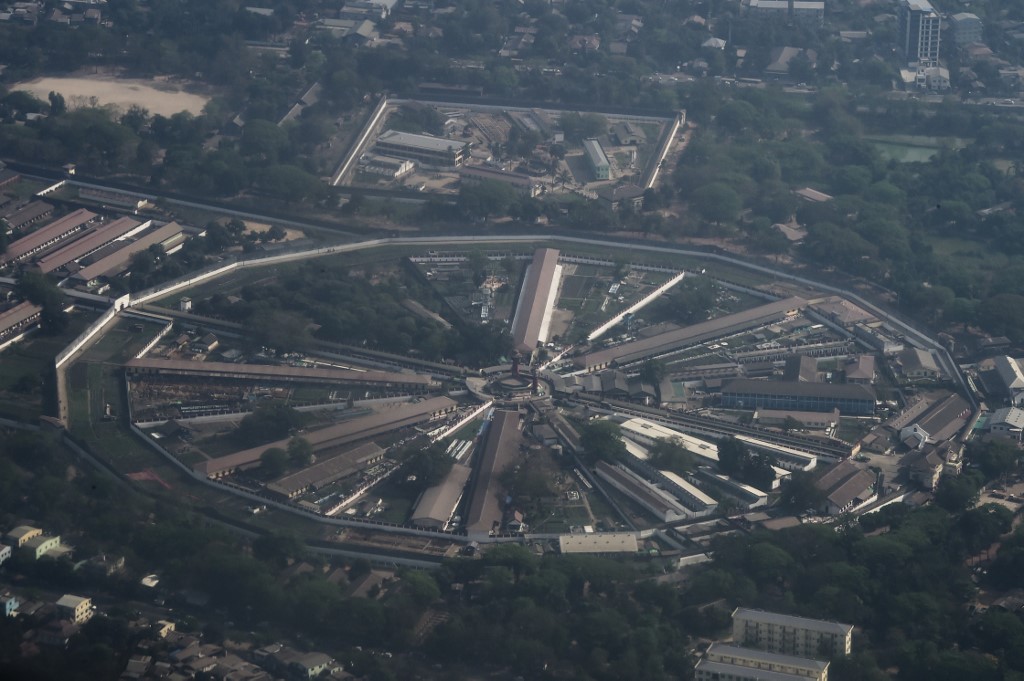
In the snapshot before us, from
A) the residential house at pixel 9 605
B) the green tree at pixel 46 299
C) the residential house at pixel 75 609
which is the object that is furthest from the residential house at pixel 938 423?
the green tree at pixel 46 299

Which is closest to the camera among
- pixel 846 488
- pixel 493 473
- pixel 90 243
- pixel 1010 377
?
pixel 846 488

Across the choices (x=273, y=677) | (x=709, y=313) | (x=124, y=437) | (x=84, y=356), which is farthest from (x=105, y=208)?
(x=273, y=677)

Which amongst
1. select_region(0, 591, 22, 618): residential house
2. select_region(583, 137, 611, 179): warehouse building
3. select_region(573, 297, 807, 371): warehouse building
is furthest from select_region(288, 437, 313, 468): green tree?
select_region(583, 137, 611, 179): warehouse building

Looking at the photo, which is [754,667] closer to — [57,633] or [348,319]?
[57,633]

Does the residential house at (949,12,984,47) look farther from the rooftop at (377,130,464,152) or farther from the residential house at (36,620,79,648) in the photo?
the residential house at (36,620,79,648)

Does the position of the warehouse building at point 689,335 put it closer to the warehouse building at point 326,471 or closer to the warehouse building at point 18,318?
the warehouse building at point 326,471

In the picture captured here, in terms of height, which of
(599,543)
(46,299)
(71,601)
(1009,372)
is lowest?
(1009,372)

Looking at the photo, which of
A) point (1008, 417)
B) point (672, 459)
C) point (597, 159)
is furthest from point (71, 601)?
point (597, 159)
